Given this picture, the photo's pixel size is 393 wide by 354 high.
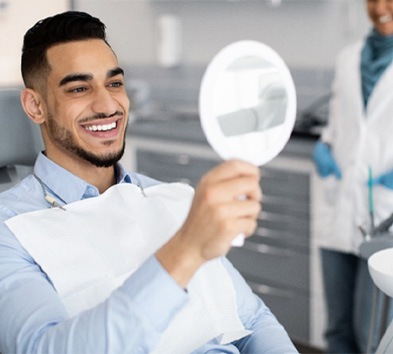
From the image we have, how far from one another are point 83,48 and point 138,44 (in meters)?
2.58

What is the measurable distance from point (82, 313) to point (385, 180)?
1.49m

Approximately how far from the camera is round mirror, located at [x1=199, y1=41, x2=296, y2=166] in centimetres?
97

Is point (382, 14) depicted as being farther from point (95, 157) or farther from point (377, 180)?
point (95, 157)

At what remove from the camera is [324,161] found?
8.23 ft

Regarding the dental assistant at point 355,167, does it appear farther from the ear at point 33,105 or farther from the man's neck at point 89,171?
the ear at point 33,105

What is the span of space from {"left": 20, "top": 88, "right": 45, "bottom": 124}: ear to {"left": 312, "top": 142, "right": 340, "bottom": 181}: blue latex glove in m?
1.27

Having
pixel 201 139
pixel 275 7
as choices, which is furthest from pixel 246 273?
pixel 275 7

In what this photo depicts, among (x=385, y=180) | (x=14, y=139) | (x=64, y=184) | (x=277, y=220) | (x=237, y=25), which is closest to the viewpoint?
(x=64, y=184)

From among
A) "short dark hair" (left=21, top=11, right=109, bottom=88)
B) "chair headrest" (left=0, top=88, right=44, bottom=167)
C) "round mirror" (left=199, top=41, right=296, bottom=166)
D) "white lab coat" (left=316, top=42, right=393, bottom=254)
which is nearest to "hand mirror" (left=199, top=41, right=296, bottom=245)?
"round mirror" (left=199, top=41, right=296, bottom=166)

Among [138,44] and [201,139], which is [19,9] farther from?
[201,139]

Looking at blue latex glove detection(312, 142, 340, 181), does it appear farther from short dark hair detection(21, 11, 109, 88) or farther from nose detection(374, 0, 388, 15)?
short dark hair detection(21, 11, 109, 88)

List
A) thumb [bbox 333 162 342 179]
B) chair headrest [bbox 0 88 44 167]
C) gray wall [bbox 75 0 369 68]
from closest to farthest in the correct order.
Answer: chair headrest [bbox 0 88 44 167], thumb [bbox 333 162 342 179], gray wall [bbox 75 0 369 68]

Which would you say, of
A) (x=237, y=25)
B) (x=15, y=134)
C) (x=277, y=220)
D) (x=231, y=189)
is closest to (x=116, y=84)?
(x=15, y=134)

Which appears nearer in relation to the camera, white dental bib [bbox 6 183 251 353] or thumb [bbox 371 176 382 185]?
white dental bib [bbox 6 183 251 353]
